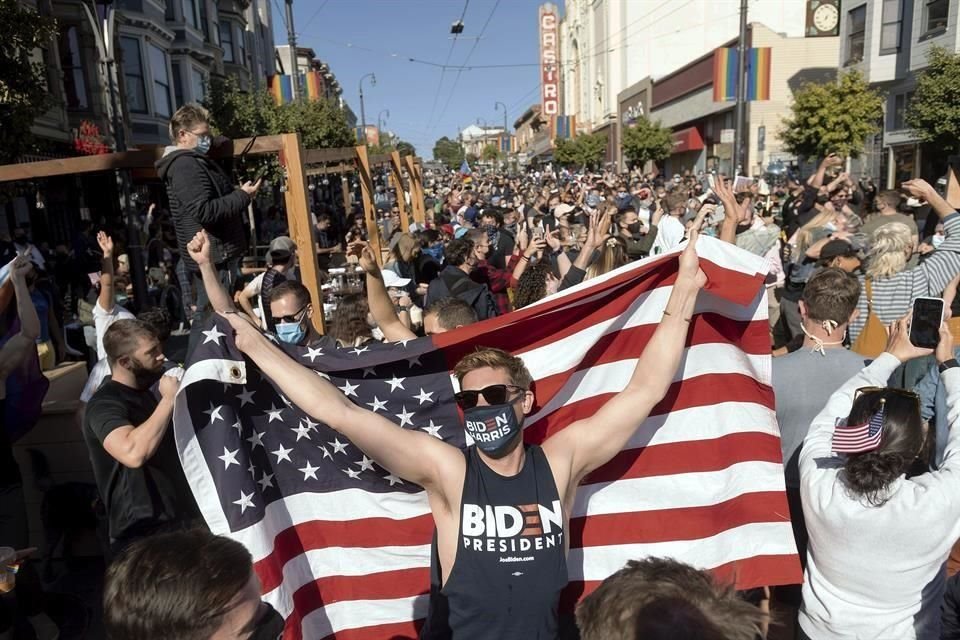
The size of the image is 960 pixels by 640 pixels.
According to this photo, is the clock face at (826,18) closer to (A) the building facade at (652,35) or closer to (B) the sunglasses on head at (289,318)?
(A) the building facade at (652,35)

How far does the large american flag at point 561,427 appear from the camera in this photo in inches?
121

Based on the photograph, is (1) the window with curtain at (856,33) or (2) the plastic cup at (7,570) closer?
(2) the plastic cup at (7,570)

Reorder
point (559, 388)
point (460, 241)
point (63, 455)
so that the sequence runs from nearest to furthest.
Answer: point (559, 388)
point (63, 455)
point (460, 241)

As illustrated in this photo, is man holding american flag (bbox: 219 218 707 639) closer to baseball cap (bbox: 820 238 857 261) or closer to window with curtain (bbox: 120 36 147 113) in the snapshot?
baseball cap (bbox: 820 238 857 261)

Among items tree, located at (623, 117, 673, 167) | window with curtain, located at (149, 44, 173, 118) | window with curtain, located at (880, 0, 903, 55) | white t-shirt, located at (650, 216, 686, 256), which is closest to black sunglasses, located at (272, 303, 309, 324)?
white t-shirt, located at (650, 216, 686, 256)

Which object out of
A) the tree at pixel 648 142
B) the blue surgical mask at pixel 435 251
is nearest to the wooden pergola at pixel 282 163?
the blue surgical mask at pixel 435 251

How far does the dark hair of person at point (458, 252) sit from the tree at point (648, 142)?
123 ft

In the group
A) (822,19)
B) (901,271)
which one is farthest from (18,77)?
(822,19)

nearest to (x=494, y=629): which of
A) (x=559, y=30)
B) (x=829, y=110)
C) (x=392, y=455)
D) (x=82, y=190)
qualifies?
(x=392, y=455)

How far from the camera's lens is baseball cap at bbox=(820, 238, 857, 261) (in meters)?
6.21

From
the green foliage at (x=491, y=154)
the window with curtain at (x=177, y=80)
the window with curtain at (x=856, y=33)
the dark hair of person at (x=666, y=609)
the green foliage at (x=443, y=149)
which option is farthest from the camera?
the green foliage at (x=443, y=149)

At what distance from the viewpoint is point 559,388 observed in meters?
3.33

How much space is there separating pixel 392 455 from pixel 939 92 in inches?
820

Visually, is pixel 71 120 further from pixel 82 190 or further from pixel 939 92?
pixel 939 92
